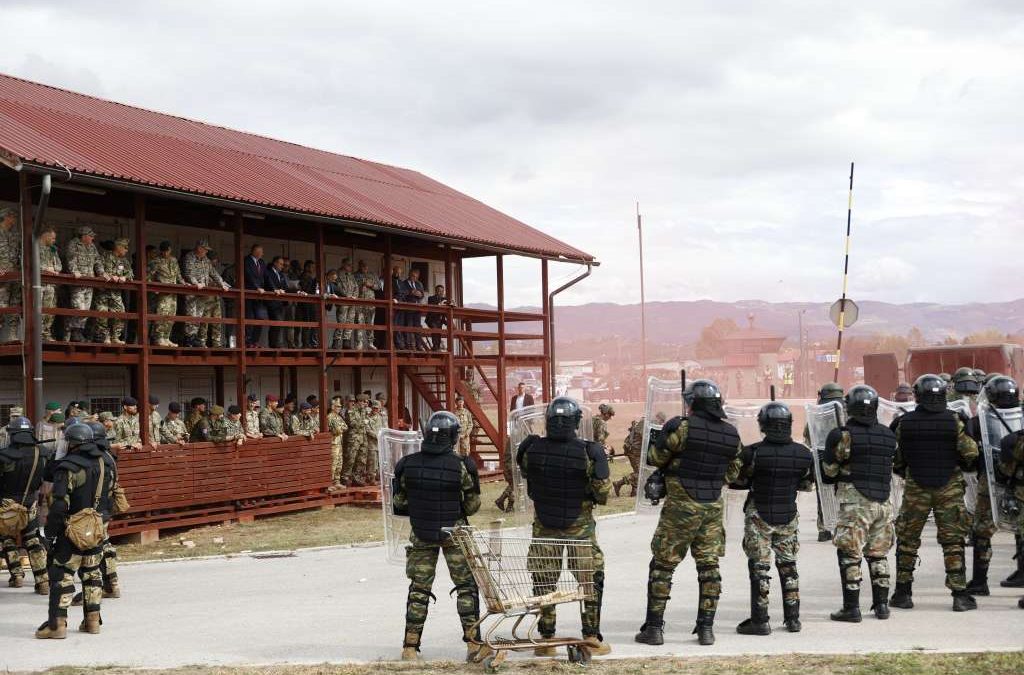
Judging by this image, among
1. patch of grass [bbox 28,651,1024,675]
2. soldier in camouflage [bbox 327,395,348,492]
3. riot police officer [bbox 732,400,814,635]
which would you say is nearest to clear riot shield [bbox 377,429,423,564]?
patch of grass [bbox 28,651,1024,675]

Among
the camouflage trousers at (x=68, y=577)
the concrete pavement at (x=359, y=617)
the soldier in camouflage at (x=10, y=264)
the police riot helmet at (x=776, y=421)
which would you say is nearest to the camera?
the concrete pavement at (x=359, y=617)

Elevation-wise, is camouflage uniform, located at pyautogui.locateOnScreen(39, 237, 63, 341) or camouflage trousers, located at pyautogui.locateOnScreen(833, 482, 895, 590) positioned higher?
camouflage uniform, located at pyautogui.locateOnScreen(39, 237, 63, 341)

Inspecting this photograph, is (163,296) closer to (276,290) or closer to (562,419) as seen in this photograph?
(276,290)

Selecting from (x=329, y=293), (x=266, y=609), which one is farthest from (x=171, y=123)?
(x=266, y=609)

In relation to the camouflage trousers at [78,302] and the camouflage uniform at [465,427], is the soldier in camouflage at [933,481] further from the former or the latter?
the camouflage uniform at [465,427]

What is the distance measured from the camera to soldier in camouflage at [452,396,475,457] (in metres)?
25.2

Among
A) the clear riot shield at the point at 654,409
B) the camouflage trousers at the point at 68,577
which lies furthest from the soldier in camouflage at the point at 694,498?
the camouflage trousers at the point at 68,577

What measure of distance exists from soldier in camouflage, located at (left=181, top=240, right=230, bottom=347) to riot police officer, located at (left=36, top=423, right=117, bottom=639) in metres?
8.76

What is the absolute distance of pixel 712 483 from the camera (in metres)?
9.16

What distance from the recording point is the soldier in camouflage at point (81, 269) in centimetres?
1700

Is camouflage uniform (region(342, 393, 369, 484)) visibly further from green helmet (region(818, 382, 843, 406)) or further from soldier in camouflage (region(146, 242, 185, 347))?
green helmet (region(818, 382, 843, 406))

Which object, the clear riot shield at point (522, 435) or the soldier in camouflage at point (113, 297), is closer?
the clear riot shield at point (522, 435)

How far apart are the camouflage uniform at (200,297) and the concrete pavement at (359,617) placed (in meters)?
5.62

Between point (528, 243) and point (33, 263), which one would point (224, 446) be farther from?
point (528, 243)
